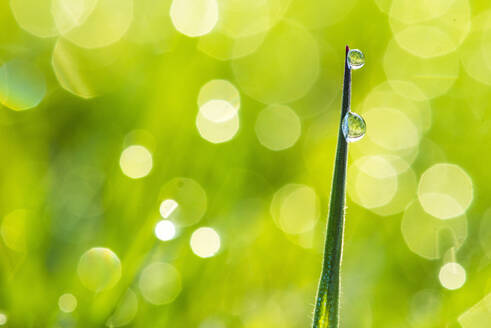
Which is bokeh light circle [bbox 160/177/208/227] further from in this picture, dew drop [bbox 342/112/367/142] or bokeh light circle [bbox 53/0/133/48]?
bokeh light circle [bbox 53/0/133/48]

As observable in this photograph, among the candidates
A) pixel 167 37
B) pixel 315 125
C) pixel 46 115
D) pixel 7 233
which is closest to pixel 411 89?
pixel 315 125

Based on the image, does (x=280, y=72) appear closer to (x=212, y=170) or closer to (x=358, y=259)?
(x=212, y=170)

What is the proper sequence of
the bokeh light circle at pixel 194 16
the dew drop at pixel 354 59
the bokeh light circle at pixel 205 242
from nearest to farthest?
the dew drop at pixel 354 59, the bokeh light circle at pixel 205 242, the bokeh light circle at pixel 194 16

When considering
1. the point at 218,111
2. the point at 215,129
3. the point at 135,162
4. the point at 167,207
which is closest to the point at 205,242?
the point at 167,207

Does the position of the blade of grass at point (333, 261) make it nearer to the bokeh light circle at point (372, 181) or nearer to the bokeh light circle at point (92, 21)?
the bokeh light circle at point (372, 181)

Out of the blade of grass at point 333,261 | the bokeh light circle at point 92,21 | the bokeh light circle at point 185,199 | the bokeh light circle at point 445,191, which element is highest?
the bokeh light circle at point 92,21

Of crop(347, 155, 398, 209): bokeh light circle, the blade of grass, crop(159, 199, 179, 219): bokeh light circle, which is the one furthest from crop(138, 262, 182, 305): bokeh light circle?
crop(347, 155, 398, 209): bokeh light circle

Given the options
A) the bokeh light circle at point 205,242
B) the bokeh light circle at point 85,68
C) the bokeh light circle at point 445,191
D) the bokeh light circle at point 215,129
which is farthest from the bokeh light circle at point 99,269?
the bokeh light circle at point 445,191
